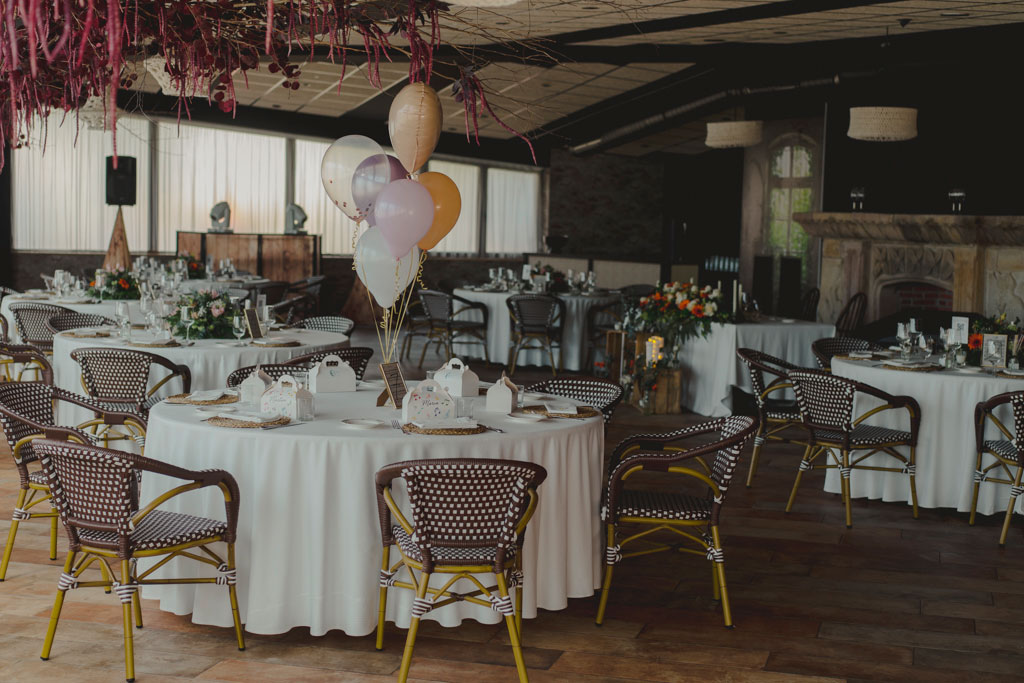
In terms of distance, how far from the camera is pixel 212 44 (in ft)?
12.1

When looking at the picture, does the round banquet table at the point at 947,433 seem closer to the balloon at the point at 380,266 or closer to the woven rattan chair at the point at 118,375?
the balloon at the point at 380,266

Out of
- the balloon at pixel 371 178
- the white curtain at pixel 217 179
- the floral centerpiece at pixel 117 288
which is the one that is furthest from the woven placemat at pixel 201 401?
the white curtain at pixel 217 179

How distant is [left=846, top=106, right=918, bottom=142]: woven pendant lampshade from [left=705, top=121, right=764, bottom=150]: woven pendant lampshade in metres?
2.03

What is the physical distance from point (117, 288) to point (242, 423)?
6.07 meters

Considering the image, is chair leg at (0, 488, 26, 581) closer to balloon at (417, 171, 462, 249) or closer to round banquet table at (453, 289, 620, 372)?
balloon at (417, 171, 462, 249)

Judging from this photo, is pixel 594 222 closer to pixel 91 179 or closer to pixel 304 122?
pixel 304 122

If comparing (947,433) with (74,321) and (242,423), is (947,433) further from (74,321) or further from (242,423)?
(74,321)

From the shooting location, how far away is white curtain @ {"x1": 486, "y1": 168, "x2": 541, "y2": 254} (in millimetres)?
20375

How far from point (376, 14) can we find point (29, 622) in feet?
8.95

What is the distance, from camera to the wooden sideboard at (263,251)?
15562 mm

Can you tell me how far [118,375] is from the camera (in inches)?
244

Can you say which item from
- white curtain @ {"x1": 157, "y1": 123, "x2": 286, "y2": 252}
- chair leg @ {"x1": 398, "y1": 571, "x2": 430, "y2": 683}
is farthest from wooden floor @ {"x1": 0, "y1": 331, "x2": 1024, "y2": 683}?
white curtain @ {"x1": 157, "y1": 123, "x2": 286, "y2": 252}

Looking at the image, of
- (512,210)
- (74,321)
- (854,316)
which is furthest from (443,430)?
(512,210)

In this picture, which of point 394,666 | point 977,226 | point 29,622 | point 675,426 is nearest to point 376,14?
point 394,666
